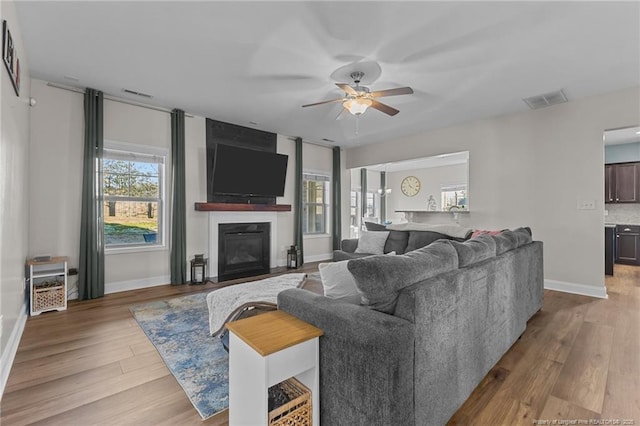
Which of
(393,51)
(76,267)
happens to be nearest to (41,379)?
(76,267)

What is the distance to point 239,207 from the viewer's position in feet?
16.5

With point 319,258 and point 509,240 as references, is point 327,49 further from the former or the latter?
point 319,258

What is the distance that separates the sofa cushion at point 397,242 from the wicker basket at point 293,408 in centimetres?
334

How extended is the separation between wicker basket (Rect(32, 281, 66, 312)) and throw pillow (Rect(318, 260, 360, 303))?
3.32 m

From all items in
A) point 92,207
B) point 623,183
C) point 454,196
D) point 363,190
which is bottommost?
point 92,207

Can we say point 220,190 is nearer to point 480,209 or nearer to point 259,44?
point 259,44

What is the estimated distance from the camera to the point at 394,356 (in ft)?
3.76

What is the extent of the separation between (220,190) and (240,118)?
126cm

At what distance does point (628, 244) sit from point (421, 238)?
492 centimetres

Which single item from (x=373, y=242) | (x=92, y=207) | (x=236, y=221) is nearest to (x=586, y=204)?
(x=373, y=242)

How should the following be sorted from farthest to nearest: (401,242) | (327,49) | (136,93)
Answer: (401,242) → (136,93) → (327,49)

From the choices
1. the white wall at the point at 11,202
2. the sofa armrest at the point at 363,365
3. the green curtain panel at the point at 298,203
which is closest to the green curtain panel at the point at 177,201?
the white wall at the point at 11,202

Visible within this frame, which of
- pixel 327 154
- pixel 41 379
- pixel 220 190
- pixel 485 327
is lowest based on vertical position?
pixel 41 379

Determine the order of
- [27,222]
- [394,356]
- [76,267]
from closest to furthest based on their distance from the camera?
1. [394,356]
2. [27,222]
3. [76,267]
